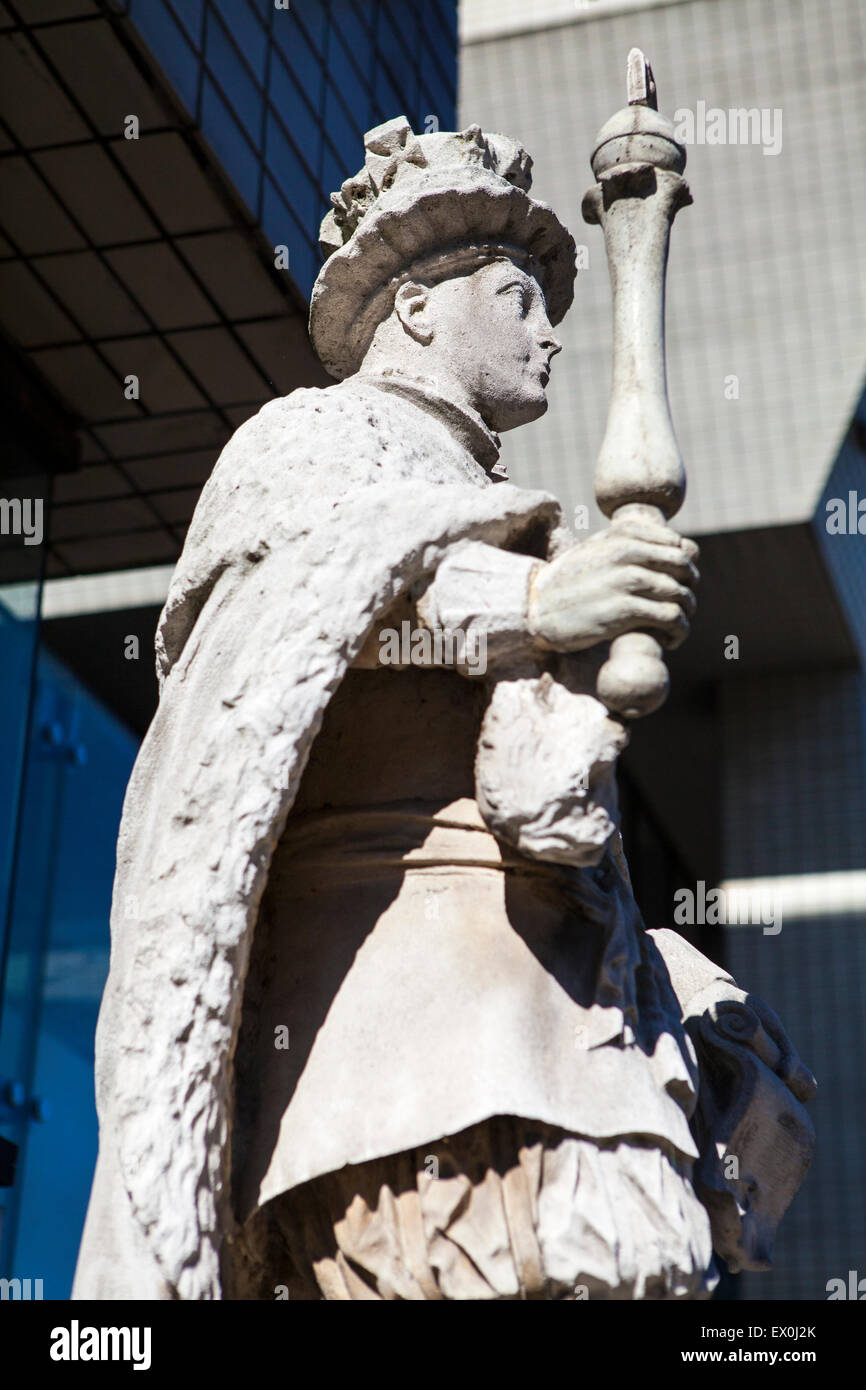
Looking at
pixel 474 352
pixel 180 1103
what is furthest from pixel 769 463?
pixel 180 1103

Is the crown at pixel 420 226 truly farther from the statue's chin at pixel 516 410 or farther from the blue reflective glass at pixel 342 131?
the blue reflective glass at pixel 342 131

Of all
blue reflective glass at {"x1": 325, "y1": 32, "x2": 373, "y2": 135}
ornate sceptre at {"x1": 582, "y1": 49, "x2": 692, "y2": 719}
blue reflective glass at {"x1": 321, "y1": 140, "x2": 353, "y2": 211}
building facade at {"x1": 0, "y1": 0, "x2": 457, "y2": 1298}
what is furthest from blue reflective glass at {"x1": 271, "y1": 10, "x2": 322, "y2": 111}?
ornate sceptre at {"x1": 582, "y1": 49, "x2": 692, "y2": 719}

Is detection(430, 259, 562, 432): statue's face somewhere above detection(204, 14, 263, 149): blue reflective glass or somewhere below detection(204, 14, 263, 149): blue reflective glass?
below

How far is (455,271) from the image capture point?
3.43m

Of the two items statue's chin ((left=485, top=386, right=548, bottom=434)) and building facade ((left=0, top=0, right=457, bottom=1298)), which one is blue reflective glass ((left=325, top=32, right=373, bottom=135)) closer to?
building facade ((left=0, top=0, right=457, bottom=1298))

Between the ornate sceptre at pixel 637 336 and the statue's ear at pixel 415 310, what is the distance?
0.49 m

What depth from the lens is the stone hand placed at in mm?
2605

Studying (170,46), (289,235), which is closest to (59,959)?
(289,235)

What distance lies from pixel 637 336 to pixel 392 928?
0.97m

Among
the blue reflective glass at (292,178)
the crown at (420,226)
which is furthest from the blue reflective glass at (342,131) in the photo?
the crown at (420,226)

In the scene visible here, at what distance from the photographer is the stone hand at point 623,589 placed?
103 inches

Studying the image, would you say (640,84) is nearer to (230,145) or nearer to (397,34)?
(230,145)

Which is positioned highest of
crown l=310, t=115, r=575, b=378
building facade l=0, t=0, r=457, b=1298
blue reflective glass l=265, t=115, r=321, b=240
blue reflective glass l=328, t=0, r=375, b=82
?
blue reflective glass l=328, t=0, r=375, b=82

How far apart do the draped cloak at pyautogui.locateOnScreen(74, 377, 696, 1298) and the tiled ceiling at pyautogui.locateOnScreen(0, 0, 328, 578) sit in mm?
5180
